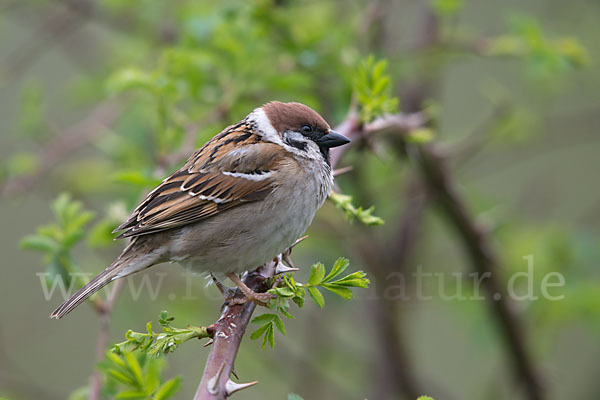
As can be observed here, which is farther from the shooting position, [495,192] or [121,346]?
[495,192]

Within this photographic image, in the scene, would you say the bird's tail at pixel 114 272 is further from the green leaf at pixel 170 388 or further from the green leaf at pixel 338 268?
the green leaf at pixel 338 268

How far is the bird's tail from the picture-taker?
2.76m

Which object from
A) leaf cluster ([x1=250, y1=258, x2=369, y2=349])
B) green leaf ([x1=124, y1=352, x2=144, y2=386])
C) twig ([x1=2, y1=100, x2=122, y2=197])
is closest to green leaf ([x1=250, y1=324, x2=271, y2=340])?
leaf cluster ([x1=250, y1=258, x2=369, y2=349])

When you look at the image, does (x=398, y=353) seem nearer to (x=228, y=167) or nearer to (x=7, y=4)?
(x=228, y=167)

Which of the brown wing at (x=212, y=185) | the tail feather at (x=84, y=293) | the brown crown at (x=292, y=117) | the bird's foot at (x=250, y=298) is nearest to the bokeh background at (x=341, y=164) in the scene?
the brown wing at (x=212, y=185)

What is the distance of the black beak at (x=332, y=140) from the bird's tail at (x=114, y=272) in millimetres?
1009

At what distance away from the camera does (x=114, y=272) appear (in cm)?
298

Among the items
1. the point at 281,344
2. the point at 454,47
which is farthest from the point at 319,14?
the point at 281,344

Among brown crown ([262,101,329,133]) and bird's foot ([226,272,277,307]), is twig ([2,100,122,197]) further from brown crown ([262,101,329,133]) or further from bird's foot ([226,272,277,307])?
bird's foot ([226,272,277,307])

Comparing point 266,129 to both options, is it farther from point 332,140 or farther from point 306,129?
point 332,140

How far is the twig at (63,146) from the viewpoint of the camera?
4746 millimetres

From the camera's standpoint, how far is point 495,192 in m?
8.06

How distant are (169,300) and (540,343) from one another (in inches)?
122

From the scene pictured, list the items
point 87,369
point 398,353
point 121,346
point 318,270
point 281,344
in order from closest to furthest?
point 121,346, point 318,270, point 398,353, point 281,344, point 87,369
